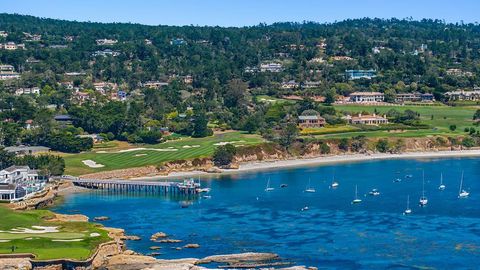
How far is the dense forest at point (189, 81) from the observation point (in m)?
118

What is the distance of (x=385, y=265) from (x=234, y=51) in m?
137

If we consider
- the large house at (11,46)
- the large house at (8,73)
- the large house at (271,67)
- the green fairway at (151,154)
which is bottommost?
the green fairway at (151,154)

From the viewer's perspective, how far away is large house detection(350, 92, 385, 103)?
146625 mm

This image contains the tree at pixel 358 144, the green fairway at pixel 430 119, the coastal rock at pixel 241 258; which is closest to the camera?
the coastal rock at pixel 241 258

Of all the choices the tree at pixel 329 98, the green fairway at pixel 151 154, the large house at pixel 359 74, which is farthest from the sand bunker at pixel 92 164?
the large house at pixel 359 74

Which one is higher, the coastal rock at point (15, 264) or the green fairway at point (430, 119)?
the green fairway at point (430, 119)

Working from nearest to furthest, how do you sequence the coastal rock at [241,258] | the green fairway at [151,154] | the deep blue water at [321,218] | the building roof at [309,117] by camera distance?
1. the coastal rock at [241,258]
2. the deep blue water at [321,218]
3. the green fairway at [151,154]
4. the building roof at [309,117]

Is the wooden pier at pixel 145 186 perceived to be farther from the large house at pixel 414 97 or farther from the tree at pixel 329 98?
the large house at pixel 414 97

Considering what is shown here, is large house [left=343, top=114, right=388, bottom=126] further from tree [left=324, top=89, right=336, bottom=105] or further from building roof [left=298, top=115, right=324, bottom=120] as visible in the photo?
tree [left=324, top=89, right=336, bottom=105]

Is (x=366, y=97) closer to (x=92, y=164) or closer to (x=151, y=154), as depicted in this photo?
(x=151, y=154)

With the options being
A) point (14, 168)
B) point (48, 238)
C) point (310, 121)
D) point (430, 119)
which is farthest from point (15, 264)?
point (430, 119)

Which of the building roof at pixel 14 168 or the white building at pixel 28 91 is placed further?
the white building at pixel 28 91

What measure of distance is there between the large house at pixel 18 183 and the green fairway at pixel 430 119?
41612 mm

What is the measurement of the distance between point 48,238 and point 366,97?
9212 centimetres
